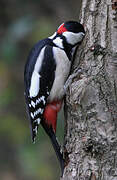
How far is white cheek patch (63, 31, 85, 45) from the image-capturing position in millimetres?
2644

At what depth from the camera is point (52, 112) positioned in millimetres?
2848

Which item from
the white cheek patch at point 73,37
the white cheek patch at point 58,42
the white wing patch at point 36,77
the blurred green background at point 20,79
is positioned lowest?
the blurred green background at point 20,79

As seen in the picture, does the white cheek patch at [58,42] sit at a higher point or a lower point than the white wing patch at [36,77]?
higher

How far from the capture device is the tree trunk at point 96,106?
231 cm

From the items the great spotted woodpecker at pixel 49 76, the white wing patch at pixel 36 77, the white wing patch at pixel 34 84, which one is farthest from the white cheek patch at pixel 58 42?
the white wing patch at pixel 34 84

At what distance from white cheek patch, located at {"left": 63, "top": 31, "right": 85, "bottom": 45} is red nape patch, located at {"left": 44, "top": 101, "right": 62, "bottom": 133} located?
0.45m

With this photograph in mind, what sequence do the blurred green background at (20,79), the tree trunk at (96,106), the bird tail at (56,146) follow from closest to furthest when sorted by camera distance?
the tree trunk at (96,106), the bird tail at (56,146), the blurred green background at (20,79)

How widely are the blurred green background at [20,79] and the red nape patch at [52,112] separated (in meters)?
0.78

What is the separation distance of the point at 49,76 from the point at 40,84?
0.08 meters

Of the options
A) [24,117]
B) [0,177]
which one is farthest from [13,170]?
[24,117]

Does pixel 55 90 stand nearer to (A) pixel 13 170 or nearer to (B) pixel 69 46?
(B) pixel 69 46

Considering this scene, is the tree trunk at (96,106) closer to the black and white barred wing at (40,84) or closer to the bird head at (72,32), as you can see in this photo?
the bird head at (72,32)

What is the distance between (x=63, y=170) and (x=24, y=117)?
8.33 ft

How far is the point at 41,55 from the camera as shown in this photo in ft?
8.98
